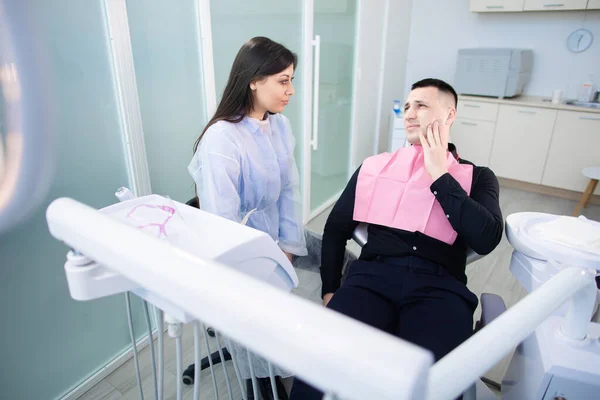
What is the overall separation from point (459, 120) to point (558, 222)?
316 cm

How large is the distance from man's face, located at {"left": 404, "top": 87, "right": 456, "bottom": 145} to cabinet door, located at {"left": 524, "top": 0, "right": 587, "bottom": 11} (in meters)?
2.90

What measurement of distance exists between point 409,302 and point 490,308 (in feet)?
0.74

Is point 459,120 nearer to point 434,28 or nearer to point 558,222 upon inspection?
point 434,28

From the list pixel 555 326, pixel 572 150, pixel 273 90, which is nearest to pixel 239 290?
pixel 555 326

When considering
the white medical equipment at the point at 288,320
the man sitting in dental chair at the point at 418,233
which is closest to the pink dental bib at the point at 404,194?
the man sitting in dental chair at the point at 418,233

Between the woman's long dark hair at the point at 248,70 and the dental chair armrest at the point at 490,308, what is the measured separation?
A: 1.03 meters

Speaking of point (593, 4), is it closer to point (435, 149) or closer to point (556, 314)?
point (435, 149)

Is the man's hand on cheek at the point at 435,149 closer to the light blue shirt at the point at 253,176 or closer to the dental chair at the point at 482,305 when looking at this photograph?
the dental chair at the point at 482,305

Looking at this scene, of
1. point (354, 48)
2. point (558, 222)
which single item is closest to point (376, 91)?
point (354, 48)

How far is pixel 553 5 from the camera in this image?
348 cm

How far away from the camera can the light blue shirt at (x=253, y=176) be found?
1383 millimetres

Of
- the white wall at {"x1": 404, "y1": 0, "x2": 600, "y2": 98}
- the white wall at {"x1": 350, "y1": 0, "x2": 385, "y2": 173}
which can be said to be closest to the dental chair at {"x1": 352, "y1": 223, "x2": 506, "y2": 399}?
the white wall at {"x1": 350, "y1": 0, "x2": 385, "y2": 173}

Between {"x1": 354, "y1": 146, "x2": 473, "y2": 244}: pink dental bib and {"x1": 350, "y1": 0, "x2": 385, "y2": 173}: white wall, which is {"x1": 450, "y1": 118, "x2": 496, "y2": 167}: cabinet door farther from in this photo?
{"x1": 354, "y1": 146, "x2": 473, "y2": 244}: pink dental bib

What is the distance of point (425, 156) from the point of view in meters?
1.35
